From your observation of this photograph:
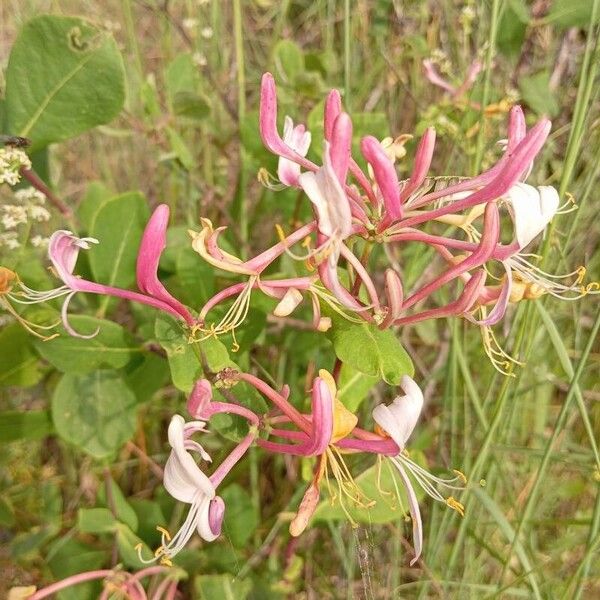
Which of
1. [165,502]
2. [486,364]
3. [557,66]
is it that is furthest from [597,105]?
[165,502]

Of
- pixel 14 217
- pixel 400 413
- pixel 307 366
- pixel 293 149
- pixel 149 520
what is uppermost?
pixel 293 149

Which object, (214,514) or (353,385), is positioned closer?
(214,514)

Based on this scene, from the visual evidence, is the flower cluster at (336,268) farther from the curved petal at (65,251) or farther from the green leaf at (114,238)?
the green leaf at (114,238)

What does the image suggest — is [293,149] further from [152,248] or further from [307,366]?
[307,366]

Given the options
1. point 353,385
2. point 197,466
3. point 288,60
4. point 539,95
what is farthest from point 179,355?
point 539,95

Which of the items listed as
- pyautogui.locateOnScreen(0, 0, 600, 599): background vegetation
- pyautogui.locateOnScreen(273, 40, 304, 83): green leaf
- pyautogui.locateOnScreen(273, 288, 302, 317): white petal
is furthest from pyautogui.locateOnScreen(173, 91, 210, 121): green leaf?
pyautogui.locateOnScreen(273, 288, 302, 317): white petal

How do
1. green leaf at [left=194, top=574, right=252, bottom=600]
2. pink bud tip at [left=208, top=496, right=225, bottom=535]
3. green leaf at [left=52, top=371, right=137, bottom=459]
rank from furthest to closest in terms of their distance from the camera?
green leaf at [left=52, top=371, right=137, bottom=459]
green leaf at [left=194, top=574, right=252, bottom=600]
pink bud tip at [left=208, top=496, right=225, bottom=535]

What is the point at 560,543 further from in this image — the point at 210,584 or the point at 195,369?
the point at 195,369

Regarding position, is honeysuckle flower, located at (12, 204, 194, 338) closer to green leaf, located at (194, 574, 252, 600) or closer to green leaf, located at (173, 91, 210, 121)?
green leaf, located at (194, 574, 252, 600)
